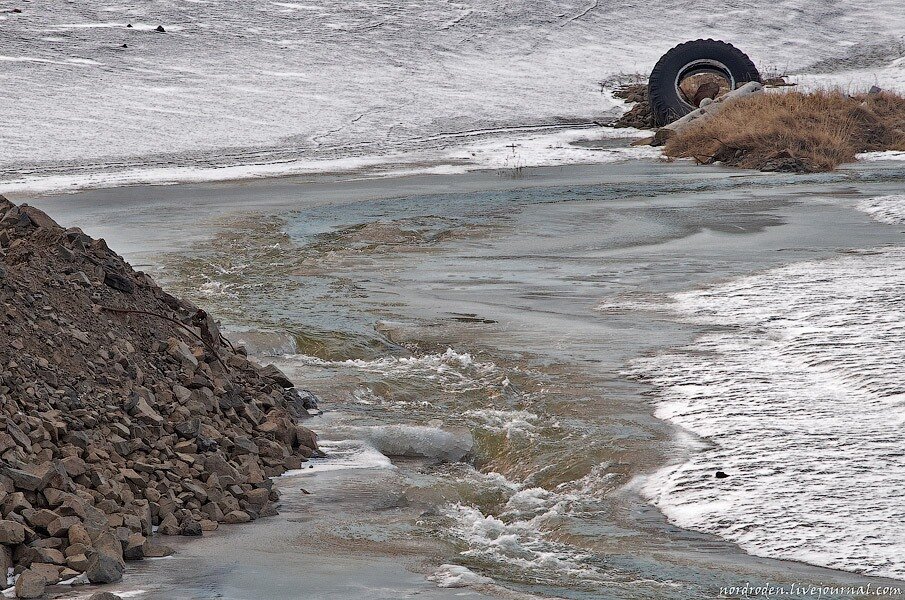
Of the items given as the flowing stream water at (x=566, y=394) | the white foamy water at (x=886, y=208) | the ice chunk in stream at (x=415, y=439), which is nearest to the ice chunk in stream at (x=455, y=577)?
the flowing stream water at (x=566, y=394)

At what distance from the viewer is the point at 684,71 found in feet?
87.1

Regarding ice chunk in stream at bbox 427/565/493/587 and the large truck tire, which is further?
the large truck tire

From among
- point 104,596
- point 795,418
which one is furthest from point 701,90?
point 104,596

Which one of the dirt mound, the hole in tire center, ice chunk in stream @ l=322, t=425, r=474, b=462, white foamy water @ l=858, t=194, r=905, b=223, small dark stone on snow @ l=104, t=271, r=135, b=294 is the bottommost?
ice chunk in stream @ l=322, t=425, r=474, b=462

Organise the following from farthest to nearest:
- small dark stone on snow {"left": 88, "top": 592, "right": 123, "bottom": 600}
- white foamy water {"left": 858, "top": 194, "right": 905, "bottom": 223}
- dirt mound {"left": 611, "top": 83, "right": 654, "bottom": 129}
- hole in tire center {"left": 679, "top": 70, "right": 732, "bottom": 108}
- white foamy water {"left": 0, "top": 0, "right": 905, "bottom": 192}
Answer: hole in tire center {"left": 679, "top": 70, "right": 732, "bottom": 108}, dirt mound {"left": 611, "top": 83, "right": 654, "bottom": 129}, white foamy water {"left": 0, "top": 0, "right": 905, "bottom": 192}, white foamy water {"left": 858, "top": 194, "right": 905, "bottom": 223}, small dark stone on snow {"left": 88, "top": 592, "right": 123, "bottom": 600}

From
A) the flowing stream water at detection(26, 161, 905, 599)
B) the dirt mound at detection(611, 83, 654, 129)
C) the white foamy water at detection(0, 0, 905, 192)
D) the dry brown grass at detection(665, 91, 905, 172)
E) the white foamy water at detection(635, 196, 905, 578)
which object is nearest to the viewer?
the flowing stream water at detection(26, 161, 905, 599)

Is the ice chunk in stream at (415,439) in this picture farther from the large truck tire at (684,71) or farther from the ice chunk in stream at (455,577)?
the large truck tire at (684,71)

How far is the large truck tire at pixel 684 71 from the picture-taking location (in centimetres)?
2578

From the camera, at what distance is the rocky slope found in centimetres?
412

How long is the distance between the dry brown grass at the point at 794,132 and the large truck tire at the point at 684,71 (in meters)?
3.64

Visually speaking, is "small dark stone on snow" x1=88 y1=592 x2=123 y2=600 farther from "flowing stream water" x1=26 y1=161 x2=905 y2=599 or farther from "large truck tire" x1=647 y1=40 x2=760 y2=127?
"large truck tire" x1=647 y1=40 x2=760 y2=127

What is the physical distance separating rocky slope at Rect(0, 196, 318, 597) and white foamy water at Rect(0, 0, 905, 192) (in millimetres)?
11266

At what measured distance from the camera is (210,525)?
4645 mm

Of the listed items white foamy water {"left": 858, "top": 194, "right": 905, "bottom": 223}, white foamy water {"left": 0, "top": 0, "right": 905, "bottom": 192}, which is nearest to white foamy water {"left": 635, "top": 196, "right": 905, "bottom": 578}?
white foamy water {"left": 858, "top": 194, "right": 905, "bottom": 223}
